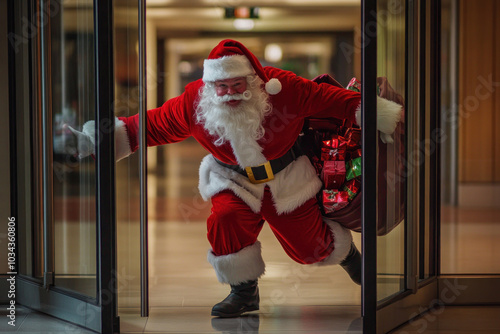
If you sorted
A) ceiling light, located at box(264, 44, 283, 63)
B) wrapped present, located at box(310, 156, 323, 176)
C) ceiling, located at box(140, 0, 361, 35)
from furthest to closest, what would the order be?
1. ceiling light, located at box(264, 44, 283, 63)
2. ceiling, located at box(140, 0, 361, 35)
3. wrapped present, located at box(310, 156, 323, 176)

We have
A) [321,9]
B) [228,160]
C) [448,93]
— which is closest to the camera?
[228,160]

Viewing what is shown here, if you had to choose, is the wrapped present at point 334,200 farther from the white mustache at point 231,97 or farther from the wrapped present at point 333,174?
the white mustache at point 231,97

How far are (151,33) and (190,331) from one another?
24.9 feet

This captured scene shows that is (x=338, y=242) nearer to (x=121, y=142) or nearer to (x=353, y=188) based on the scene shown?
(x=353, y=188)

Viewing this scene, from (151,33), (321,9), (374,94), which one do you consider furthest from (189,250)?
(151,33)

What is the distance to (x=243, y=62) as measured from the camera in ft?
9.95

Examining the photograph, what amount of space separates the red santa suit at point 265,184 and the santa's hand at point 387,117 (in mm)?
261

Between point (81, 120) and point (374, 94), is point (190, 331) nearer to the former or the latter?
point (81, 120)

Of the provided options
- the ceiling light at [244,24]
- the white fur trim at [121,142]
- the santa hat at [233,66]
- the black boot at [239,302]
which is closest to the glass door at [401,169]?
the santa hat at [233,66]

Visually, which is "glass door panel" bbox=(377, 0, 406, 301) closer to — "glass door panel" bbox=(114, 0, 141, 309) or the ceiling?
"glass door panel" bbox=(114, 0, 141, 309)

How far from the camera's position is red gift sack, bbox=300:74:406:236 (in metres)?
2.79

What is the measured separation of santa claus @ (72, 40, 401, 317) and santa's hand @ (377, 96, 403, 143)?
0.75ft

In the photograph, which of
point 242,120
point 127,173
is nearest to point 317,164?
point 242,120

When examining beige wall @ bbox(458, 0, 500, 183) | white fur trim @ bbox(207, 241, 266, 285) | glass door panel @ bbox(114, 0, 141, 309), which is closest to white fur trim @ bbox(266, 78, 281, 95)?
glass door panel @ bbox(114, 0, 141, 309)
